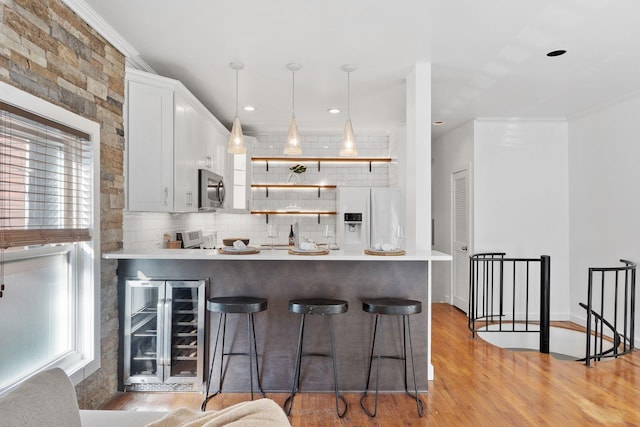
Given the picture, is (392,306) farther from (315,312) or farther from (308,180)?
(308,180)

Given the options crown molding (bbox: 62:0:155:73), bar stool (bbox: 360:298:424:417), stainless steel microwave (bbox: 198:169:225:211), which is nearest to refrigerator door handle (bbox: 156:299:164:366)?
stainless steel microwave (bbox: 198:169:225:211)

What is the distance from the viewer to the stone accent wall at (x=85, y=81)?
2.14m

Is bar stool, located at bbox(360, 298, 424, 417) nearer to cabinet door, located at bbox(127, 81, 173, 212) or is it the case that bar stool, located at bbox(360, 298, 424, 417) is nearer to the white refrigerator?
cabinet door, located at bbox(127, 81, 173, 212)

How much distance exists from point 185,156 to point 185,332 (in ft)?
5.12

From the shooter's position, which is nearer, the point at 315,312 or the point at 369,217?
the point at 315,312

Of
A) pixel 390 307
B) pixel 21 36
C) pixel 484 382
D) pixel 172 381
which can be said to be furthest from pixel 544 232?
pixel 21 36

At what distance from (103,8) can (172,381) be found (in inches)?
106

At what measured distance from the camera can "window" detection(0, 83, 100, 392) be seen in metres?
2.12

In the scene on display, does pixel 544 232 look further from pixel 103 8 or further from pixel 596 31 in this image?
pixel 103 8

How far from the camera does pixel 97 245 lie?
9.48 ft

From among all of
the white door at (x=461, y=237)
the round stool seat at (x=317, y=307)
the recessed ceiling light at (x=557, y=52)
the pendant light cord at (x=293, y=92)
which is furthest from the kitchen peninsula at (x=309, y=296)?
the white door at (x=461, y=237)

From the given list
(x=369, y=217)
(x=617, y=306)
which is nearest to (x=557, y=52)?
(x=369, y=217)

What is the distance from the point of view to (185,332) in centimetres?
324

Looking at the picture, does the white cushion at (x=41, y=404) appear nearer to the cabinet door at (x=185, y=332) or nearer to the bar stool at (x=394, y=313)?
the cabinet door at (x=185, y=332)
